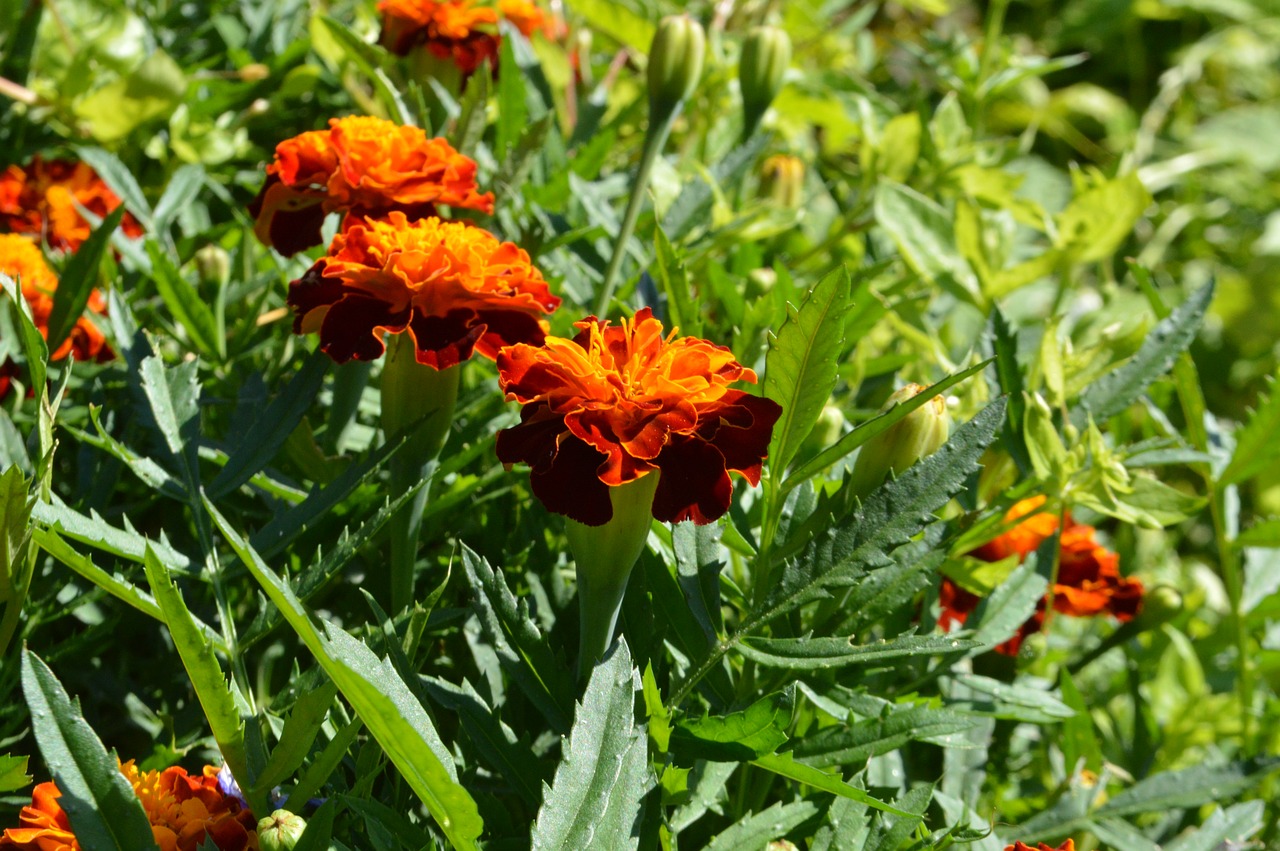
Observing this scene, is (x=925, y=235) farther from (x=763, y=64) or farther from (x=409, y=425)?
(x=409, y=425)

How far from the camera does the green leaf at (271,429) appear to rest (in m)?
0.73

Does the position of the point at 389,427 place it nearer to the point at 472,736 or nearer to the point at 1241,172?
the point at 472,736

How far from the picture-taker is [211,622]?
2.68 ft

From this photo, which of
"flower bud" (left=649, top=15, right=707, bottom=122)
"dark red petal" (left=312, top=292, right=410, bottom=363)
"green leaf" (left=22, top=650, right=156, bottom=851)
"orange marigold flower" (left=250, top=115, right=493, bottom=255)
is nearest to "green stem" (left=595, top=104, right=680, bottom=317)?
"flower bud" (left=649, top=15, right=707, bottom=122)

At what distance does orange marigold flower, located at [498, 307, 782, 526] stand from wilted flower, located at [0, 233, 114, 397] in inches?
16.5

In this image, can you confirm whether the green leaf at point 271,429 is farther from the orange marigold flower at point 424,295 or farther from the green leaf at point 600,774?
the green leaf at point 600,774

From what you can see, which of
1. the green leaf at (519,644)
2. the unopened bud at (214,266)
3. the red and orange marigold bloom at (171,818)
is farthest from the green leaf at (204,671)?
the unopened bud at (214,266)

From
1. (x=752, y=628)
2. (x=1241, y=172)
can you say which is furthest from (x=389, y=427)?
(x=1241, y=172)

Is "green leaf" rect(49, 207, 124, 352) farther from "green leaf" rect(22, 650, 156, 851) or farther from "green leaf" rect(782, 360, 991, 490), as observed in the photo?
"green leaf" rect(782, 360, 991, 490)

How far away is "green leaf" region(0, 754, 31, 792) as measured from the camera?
1.90 feet

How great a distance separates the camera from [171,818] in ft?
1.92

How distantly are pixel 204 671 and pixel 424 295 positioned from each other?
0.76 ft

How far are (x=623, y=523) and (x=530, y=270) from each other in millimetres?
176

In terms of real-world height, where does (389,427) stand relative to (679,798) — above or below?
above
